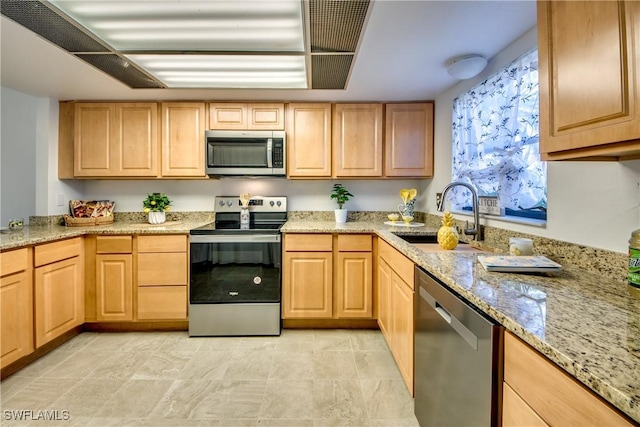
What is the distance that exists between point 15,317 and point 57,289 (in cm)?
34

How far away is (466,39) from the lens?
1690 mm

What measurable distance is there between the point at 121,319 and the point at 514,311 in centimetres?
292

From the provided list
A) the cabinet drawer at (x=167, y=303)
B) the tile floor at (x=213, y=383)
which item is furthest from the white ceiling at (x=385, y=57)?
the tile floor at (x=213, y=383)

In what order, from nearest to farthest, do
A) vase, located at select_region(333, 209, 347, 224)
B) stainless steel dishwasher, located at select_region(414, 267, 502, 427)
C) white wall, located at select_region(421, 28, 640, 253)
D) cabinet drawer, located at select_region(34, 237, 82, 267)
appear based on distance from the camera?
stainless steel dishwasher, located at select_region(414, 267, 502, 427) < white wall, located at select_region(421, 28, 640, 253) < cabinet drawer, located at select_region(34, 237, 82, 267) < vase, located at select_region(333, 209, 347, 224)

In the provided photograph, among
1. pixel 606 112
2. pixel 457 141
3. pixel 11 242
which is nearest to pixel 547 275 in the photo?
pixel 606 112

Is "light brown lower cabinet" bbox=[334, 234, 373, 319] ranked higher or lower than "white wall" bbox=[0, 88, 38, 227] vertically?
lower

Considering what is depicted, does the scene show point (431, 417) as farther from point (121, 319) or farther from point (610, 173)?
point (121, 319)

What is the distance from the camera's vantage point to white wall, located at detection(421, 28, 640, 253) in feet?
3.53

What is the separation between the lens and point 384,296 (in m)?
2.27

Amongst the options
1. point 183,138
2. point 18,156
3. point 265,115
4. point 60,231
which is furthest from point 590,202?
point 18,156

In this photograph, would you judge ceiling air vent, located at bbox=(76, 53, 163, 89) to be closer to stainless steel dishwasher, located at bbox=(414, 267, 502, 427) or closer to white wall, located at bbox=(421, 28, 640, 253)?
stainless steel dishwasher, located at bbox=(414, 267, 502, 427)

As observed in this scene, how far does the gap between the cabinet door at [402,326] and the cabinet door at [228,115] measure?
6.52 ft

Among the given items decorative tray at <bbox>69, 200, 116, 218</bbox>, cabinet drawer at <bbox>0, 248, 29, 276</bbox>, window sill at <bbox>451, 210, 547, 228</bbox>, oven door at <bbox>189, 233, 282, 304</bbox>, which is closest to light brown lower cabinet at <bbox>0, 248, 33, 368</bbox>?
cabinet drawer at <bbox>0, 248, 29, 276</bbox>

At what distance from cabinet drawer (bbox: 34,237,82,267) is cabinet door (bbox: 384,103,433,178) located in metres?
2.77
